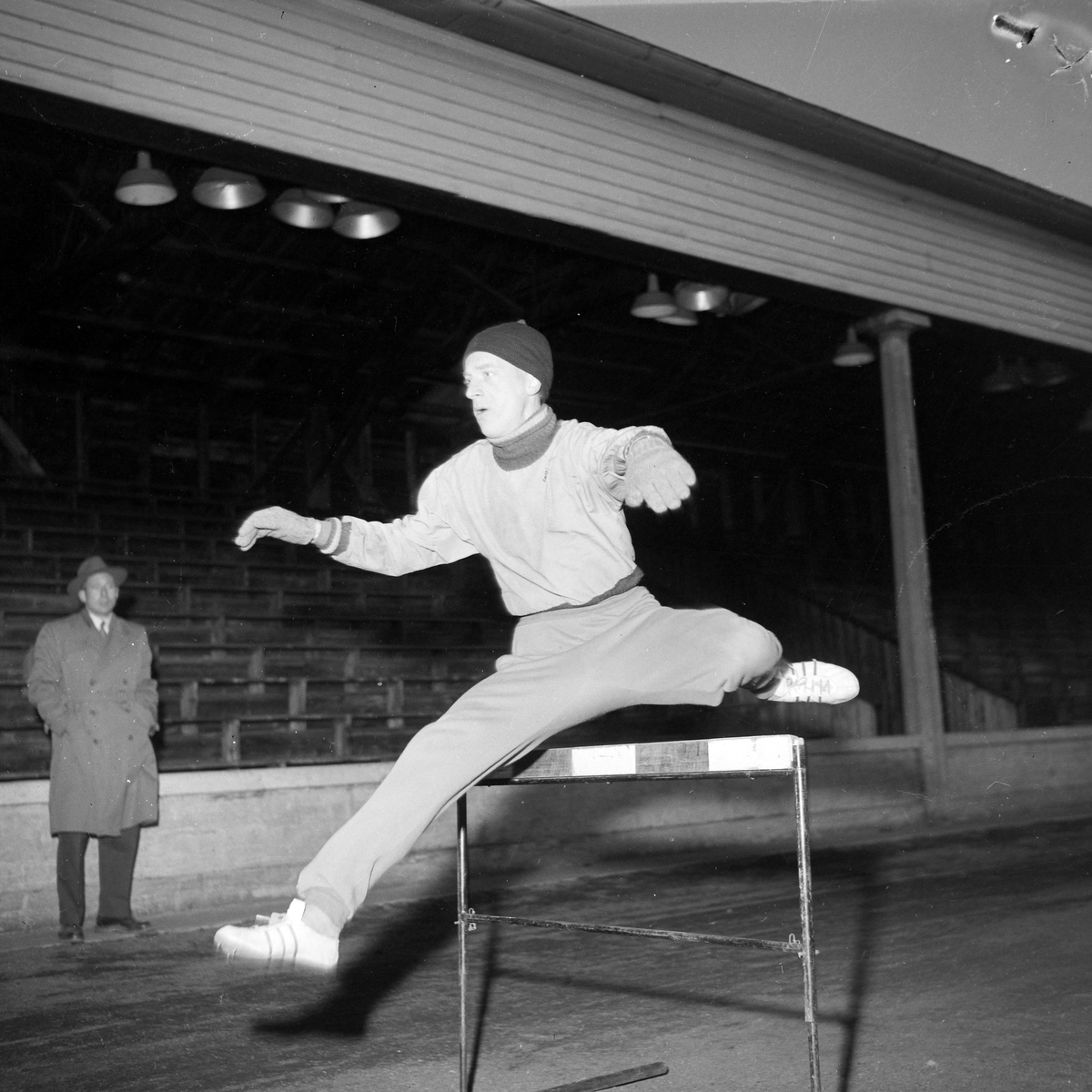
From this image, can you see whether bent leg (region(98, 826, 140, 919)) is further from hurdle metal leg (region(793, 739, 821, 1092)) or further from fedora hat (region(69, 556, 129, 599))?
hurdle metal leg (region(793, 739, 821, 1092))

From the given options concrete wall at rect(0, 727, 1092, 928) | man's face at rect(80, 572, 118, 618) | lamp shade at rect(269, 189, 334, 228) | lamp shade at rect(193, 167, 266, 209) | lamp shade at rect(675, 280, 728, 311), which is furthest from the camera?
lamp shade at rect(675, 280, 728, 311)

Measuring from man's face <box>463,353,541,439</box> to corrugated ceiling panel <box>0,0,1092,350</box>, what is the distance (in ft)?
13.2

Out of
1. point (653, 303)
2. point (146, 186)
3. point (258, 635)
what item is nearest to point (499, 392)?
point (146, 186)

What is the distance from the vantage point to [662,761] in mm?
2984

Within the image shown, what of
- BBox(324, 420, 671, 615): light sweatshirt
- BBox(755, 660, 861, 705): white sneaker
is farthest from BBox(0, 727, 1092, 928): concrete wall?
BBox(755, 660, 861, 705): white sneaker

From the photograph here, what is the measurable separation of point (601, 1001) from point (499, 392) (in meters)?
2.80

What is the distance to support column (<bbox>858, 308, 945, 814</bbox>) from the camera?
1109 centimetres

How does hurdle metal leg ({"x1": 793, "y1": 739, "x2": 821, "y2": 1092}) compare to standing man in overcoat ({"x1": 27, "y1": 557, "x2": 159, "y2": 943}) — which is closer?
hurdle metal leg ({"x1": 793, "y1": 739, "x2": 821, "y2": 1092})

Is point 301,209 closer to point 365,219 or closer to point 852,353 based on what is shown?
point 365,219

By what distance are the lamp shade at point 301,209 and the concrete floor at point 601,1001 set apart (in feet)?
17.2

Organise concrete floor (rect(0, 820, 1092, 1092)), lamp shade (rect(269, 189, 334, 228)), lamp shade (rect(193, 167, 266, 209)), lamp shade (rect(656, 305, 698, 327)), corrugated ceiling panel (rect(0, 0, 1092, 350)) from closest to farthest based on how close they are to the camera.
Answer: concrete floor (rect(0, 820, 1092, 1092)) < corrugated ceiling panel (rect(0, 0, 1092, 350)) < lamp shade (rect(193, 167, 266, 209)) < lamp shade (rect(269, 189, 334, 228)) < lamp shade (rect(656, 305, 698, 327))

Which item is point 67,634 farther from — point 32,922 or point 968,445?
point 968,445

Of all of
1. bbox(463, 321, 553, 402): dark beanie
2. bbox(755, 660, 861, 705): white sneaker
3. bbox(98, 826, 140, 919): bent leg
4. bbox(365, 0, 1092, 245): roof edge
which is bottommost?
bbox(98, 826, 140, 919): bent leg

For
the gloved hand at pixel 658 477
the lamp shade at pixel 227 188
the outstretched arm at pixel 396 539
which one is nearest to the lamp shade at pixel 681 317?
the lamp shade at pixel 227 188
